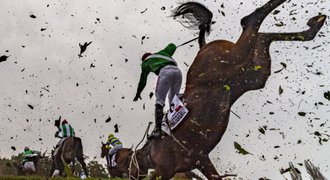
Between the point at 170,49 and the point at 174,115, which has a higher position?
the point at 170,49

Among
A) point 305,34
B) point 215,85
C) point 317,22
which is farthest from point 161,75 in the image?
point 317,22

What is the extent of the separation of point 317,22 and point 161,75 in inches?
89.7

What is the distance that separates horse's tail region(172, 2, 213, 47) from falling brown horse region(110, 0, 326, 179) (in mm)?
561

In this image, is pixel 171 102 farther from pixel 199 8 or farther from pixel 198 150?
pixel 199 8

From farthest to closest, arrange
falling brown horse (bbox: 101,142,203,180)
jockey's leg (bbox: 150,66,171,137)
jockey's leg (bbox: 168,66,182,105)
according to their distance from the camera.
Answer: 1. falling brown horse (bbox: 101,142,203,180)
2. jockey's leg (bbox: 168,66,182,105)
3. jockey's leg (bbox: 150,66,171,137)

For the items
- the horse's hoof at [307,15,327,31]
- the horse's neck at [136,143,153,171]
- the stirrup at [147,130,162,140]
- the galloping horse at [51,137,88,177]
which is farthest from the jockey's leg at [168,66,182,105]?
the galloping horse at [51,137,88,177]

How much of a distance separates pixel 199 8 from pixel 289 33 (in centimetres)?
145

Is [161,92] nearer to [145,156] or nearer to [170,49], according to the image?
[170,49]

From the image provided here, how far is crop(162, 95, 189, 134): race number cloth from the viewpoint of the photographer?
586cm

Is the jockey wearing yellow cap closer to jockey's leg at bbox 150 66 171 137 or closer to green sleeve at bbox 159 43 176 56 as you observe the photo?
green sleeve at bbox 159 43 176 56

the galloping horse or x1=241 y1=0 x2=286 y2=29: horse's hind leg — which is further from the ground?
x1=241 y1=0 x2=286 y2=29: horse's hind leg

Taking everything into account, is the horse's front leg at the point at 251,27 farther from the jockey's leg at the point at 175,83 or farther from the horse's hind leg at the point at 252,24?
the jockey's leg at the point at 175,83

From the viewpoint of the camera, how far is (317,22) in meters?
5.78

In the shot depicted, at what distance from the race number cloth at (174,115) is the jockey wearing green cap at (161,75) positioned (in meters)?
0.10
